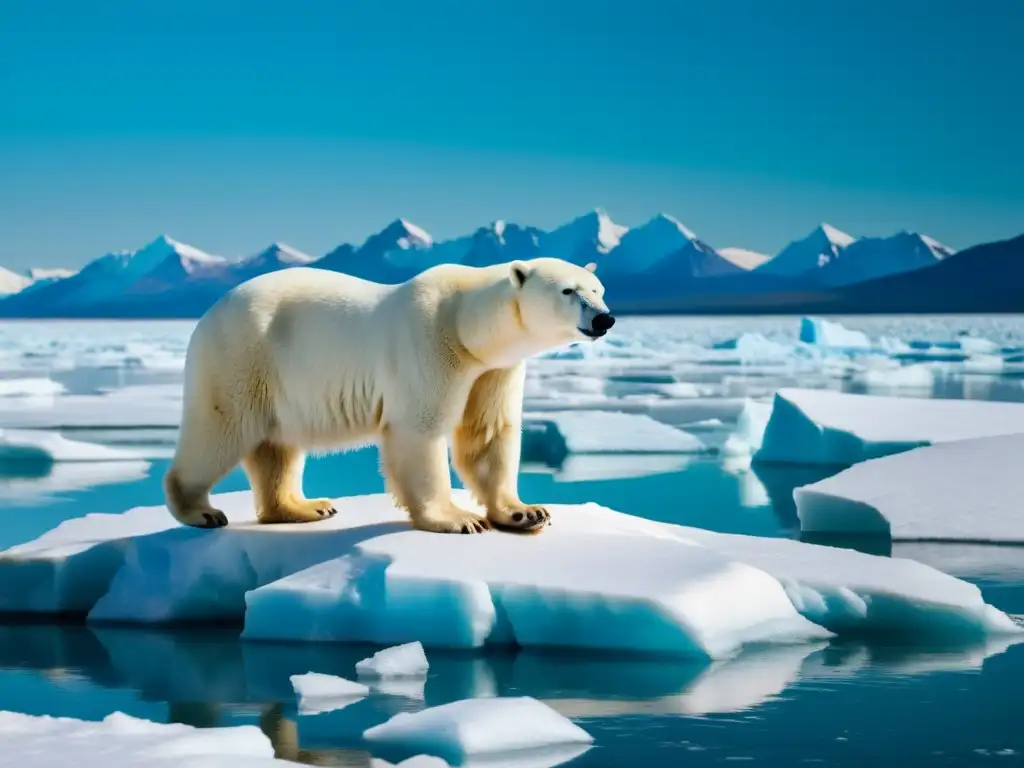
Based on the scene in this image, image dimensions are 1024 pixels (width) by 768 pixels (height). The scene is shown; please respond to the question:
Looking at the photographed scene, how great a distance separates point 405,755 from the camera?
3.67 meters

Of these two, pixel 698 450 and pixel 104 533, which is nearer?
pixel 104 533

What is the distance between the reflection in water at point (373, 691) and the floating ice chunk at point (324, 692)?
4 centimetres

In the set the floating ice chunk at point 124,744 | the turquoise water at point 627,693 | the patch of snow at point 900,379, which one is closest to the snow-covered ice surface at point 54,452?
the turquoise water at point 627,693

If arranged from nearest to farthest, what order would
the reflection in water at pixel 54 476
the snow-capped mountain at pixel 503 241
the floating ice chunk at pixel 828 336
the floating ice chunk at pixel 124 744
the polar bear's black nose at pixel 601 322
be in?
the floating ice chunk at pixel 124 744 < the polar bear's black nose at pixel 601 322 < the reflection in water at pixel 54 476 < the floating ice chunk at pixel 828 336 < the snow-capped mountain at pixel 503 241

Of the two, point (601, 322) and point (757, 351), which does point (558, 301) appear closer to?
point (601, 322)

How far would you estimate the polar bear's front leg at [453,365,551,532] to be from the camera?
556 centimetres

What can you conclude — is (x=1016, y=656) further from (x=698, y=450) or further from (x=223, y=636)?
(x=698, y=450)

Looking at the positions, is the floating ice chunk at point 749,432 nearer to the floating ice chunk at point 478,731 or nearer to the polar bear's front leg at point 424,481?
the polar bear's front leg at point 424,481

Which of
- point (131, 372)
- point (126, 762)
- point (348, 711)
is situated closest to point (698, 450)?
point (348, 711)

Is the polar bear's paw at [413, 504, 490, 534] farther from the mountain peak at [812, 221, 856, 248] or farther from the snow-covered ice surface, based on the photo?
the mountain peak at [812, 221, 856, 248]

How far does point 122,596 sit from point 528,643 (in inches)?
68.3

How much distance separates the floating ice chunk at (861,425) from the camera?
10586 millimetres

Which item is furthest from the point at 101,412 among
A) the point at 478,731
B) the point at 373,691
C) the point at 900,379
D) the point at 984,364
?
the point at 984,364

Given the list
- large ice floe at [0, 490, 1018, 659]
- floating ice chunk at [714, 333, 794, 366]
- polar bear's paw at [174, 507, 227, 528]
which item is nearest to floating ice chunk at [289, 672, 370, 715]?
large ice floe at [0, 490, 1018, 659]
